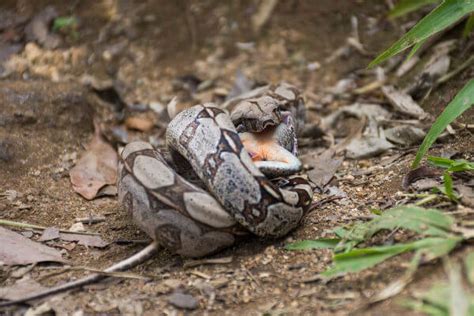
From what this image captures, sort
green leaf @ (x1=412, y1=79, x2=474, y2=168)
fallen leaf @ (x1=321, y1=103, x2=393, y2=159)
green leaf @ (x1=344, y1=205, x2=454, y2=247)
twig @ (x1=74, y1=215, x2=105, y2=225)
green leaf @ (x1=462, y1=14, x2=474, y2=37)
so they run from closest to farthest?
green leaf @ (x1=344, y1=205, x2=454, y2=247) → green leaf @ (x1=412, y1=79, x2=474, y2=168) → twig @ (x1=74, y1=215, x2=105, y2=225) → green leaf @ (x1=462, y1=14, x2=474, y2=37) → fallen leaf @ (x1=321, y1=103, x2=393, y2=159)

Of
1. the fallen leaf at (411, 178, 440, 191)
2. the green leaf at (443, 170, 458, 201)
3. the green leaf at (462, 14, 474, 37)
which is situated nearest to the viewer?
the green leaf at (443, 170, 458, 201)

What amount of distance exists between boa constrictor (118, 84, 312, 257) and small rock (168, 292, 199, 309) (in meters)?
0.55

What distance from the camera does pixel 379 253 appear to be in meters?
3.84

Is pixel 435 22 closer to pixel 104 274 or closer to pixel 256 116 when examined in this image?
pixel 256 116

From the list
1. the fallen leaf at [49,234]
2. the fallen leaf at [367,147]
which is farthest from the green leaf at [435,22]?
the fallen leaf at [49,234]

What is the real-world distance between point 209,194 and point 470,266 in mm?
2077

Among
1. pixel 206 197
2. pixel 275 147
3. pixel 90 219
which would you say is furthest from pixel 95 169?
pixel 206 197

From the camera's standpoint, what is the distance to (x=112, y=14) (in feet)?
29.2

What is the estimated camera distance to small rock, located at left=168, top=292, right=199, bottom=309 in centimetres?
396

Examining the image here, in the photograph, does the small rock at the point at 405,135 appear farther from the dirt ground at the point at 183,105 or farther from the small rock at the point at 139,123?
the small rock at the point at 139,123

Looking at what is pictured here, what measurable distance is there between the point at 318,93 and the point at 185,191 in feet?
13.1

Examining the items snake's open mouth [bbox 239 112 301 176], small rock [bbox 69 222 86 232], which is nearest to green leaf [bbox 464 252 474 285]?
snake's open mouth [bbox 239 112 301 176]

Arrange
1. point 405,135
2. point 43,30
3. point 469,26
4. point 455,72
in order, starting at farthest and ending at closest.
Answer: point 43,30, point 455,72, point 469,26, point 405,135

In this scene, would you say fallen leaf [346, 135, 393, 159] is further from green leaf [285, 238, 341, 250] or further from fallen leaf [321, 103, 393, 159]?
green leaf [285, 238, 341, 250]
